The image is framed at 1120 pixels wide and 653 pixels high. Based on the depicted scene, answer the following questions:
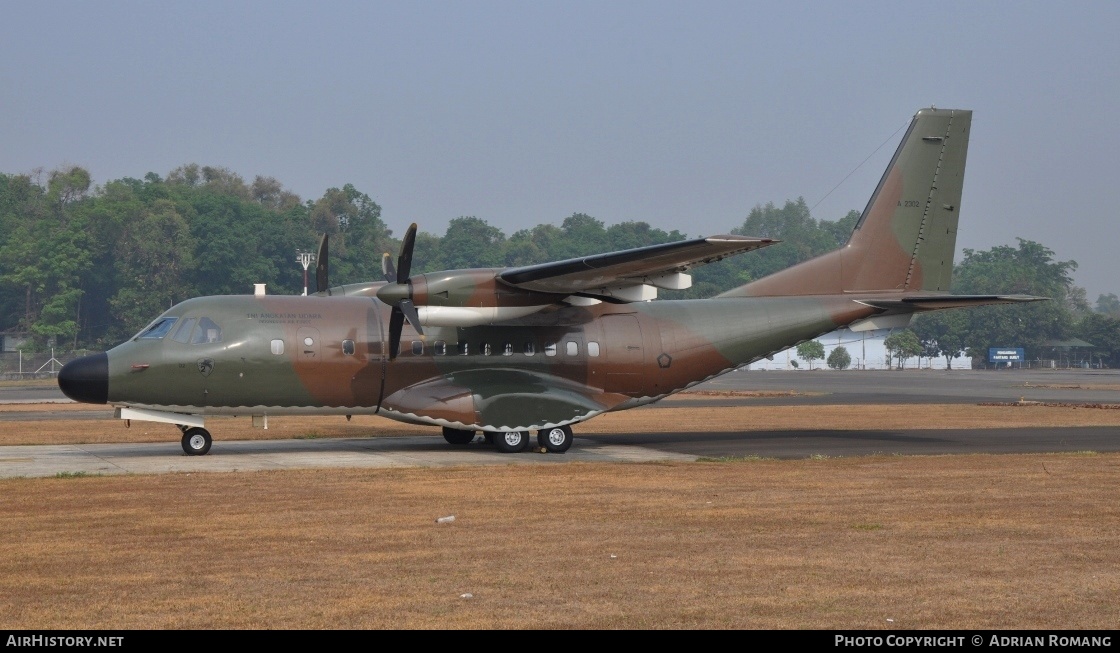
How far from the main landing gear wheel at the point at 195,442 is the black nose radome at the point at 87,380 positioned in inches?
70.3

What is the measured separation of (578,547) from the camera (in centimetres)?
1222

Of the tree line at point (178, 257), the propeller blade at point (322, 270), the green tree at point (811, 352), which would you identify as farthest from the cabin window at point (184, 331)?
the green tree at point (811, 352)

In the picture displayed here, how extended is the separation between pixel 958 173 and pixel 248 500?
1818 cm

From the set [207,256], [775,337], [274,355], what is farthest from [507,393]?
[207,256]

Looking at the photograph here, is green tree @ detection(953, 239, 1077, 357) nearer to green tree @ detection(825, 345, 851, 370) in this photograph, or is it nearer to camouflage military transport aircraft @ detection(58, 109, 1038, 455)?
green tree @ detection(825, 345, 851, 370)

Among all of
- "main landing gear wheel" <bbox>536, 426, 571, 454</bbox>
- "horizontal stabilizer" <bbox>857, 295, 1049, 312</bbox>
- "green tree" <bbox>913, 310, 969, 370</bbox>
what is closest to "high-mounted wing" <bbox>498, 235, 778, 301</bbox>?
"main landing gear wheel" <bbox>536, 426, 571, 454</bbox>

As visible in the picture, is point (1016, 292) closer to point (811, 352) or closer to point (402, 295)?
point (811, 352)

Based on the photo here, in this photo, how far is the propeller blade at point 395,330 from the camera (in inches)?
906

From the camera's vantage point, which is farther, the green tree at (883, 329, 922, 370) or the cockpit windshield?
the green tree at (883, 329, 922, 370)

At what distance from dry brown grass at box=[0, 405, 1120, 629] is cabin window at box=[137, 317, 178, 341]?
14.3ft

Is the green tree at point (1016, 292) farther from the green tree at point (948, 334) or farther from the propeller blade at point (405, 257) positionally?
the propeller blade at point (405, 257)

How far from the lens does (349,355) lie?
23.6 m

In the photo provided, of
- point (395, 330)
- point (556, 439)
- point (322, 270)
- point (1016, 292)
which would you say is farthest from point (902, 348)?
point (395, 330)

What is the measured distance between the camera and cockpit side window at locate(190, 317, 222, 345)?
23.0 meters
